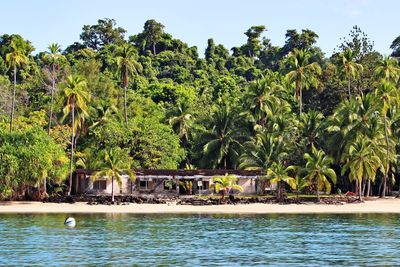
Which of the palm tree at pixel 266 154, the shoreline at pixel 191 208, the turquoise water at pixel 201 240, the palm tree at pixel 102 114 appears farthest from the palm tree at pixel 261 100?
the turquoise water at pixel 201 240

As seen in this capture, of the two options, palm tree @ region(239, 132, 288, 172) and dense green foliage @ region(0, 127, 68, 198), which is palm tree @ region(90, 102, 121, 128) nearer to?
dense green foliage @ region(0, 127, 68, 198)

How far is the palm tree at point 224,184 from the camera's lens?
82125 millimetres

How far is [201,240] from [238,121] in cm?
4802

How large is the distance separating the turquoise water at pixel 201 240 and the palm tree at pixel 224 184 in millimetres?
9049

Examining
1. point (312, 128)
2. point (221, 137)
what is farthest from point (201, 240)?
point (312, 128)

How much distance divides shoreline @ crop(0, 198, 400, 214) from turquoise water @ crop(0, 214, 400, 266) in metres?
3.75

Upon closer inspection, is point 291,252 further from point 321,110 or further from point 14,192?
point 321,110

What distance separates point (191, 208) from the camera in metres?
79.1

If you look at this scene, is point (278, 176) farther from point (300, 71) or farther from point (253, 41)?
point (253, 41)

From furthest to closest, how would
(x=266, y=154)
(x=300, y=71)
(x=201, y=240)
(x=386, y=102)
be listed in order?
(x=300, y=71) < (x=266, y=154) < (x=386, y=102) < (x=201, y=240)

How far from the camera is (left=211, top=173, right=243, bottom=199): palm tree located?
269 ft

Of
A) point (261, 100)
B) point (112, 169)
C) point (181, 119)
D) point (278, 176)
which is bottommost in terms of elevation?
point (278, 176)

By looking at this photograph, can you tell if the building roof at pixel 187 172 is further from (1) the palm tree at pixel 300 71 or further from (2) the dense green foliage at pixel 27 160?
(1) the palm tree at pixel 300 71

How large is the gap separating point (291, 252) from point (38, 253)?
599 inches
